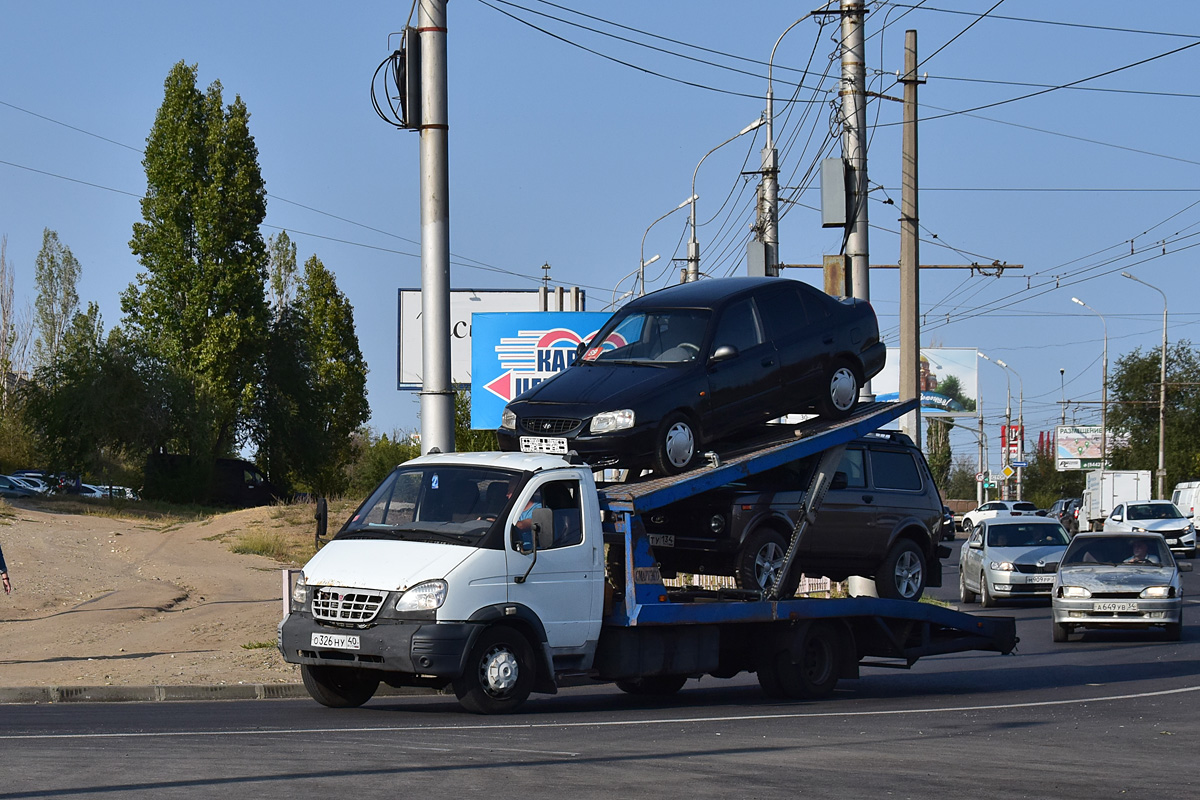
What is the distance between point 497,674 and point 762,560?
2.87 meters

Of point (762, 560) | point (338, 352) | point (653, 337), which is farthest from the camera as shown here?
point (338, 352)

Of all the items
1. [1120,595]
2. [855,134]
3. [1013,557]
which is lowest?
[1120,595]

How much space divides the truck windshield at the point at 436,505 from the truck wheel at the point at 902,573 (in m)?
4.32

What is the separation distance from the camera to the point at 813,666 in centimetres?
1339

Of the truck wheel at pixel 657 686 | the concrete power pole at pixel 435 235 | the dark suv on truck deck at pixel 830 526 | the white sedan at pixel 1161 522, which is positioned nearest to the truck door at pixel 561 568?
the dark suv on truck deck at pixel 830 526

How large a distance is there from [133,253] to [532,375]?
71.7 ft

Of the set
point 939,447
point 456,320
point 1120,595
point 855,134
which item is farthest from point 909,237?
point 939,447

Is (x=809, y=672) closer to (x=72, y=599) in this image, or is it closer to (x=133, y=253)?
(x=72, y=599)

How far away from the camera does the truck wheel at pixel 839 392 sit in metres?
13.6

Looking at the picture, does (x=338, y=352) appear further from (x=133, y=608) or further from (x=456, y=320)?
(x=133, y=608)

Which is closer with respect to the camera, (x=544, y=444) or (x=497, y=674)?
(x=497, y=674)

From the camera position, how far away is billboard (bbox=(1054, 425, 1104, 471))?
320ft

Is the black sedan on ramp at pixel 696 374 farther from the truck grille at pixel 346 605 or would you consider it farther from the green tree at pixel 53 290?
the green tree at pixel 53 290

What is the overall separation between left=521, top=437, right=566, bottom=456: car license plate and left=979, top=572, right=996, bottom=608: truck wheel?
16.0 m
